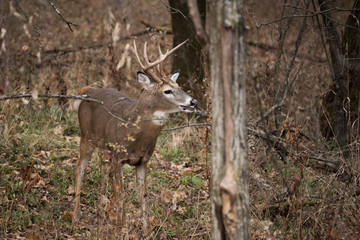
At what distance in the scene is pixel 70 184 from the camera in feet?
19.2

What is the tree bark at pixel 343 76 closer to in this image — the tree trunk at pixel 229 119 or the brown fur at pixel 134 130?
the brown fur at pixel 134 130

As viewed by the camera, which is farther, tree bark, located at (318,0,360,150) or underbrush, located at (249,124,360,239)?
tree bark, located at (318,0,360,150)

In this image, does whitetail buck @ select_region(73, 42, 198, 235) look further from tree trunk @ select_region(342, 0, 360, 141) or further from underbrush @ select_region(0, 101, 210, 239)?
tree trunk @ select_region(342, 0, 360, 141)

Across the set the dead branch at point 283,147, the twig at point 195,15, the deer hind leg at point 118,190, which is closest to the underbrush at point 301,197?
the dead branch at point 283,147

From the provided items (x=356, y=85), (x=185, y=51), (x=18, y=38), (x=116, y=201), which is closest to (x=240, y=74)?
(x=116, y=201)

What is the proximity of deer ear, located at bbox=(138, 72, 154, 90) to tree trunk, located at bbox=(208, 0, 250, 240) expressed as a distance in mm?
2504

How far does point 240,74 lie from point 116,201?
2029 millimetres

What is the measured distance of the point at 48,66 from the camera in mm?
9156

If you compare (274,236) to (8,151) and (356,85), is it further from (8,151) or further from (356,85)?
(8,151)

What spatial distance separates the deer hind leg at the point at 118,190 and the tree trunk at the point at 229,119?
153 cm

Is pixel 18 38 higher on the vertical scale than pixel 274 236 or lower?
higher

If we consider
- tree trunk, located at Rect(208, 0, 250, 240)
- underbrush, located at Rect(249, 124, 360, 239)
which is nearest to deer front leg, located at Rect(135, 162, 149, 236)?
underbrush, located at Rect(249, 124, 360, 239)

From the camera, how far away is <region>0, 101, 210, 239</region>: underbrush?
15.2 feet

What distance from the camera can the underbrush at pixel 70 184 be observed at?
4.64 metres
